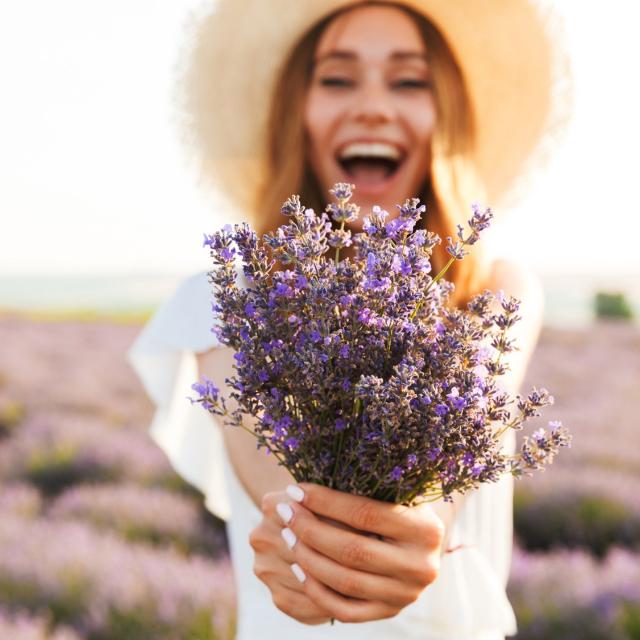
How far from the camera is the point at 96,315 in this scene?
53.0 feet

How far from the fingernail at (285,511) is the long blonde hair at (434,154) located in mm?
1063

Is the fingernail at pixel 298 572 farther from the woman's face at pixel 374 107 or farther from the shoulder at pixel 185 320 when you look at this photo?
the woman's face at pixel 374 107

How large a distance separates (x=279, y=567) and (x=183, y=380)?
119 cm

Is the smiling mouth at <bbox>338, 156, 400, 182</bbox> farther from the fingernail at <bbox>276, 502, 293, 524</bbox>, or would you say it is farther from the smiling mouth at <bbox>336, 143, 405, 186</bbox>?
the fingernail at <bbox>276, 502, 293, 524</bbox>

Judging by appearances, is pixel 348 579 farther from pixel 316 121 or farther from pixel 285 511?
Answer: pixel 316 121

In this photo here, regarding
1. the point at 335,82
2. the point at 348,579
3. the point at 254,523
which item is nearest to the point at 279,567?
the point at 348,579

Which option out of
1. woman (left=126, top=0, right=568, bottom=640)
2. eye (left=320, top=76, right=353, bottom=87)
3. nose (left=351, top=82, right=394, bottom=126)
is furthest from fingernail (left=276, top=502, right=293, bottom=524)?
eye (left=320, top=76, right=353, bottom=87)

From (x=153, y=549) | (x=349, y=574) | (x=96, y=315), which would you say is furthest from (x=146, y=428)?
(x=96, y=315)

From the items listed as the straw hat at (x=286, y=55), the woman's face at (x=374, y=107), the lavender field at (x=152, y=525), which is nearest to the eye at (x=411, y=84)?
the woman's face at (x=374, y=107)

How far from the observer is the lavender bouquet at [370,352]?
123cm

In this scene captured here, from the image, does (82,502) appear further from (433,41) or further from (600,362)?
(600,362)

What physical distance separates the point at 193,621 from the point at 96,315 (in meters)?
12.6

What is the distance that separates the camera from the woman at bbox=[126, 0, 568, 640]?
2422mm

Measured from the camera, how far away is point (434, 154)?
8.65 ft
